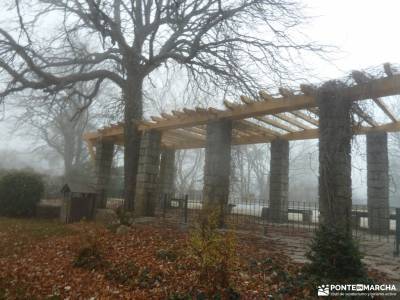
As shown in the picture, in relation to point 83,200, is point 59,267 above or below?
below

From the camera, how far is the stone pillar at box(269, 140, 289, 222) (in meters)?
11.8

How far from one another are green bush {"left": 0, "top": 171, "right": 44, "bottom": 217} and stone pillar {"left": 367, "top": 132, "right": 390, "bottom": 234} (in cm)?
1202

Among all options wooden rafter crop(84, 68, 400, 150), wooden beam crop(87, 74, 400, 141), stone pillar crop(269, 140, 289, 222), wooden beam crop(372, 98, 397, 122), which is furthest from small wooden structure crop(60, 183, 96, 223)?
wooden beam crop(372, 98, 397, 122)

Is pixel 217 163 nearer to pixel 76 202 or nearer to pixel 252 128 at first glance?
pixel 252 128

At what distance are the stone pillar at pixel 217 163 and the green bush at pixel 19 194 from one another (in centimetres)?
719

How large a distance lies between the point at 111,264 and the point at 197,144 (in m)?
9.53

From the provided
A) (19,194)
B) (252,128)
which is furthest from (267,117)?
(19,194)

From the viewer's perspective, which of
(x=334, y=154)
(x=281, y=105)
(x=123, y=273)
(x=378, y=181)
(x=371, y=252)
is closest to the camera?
(x=123, y=273)

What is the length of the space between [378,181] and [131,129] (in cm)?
840

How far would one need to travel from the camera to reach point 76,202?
35.9ft

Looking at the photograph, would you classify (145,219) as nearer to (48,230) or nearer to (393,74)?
(48,230)

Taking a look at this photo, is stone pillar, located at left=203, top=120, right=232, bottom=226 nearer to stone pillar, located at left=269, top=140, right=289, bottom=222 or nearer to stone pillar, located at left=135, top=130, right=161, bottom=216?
stone pillar, located at left=135, top=130, right=161, bottom=216

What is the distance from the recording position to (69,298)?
416 centimetres

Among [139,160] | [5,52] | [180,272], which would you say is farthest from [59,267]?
[5,52]
